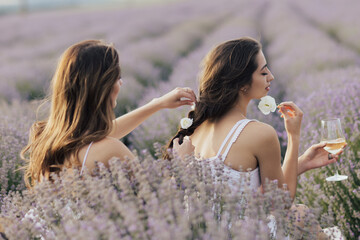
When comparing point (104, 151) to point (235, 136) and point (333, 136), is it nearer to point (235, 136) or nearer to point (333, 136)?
point (235, 136)

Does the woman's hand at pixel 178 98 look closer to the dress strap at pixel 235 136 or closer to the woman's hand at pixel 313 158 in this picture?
the dress strap at pixel 235 136

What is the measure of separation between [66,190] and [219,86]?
3.14ft

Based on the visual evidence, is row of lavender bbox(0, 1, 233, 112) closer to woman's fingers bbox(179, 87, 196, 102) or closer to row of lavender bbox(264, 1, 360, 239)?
woman's fingers bbox(179, 87, 196, 102)

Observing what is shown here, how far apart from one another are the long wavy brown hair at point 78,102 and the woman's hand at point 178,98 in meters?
0.47

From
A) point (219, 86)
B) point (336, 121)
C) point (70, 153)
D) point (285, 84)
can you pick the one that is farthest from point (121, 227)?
point (285, 84)

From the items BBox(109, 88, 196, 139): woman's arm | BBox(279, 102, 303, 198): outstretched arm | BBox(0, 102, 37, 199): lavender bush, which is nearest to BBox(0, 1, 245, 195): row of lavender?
BBox(0, 102, 37, 199): lavender bush

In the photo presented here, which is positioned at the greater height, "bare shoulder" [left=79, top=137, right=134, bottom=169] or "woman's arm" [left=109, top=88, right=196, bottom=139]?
"bare shoulder" [left=79, top=137, right=134, bottom=169]

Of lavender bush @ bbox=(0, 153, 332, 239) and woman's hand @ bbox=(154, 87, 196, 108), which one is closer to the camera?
lavender bush @ bbox=(0, 153, 332, 239)

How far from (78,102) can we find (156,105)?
650 millimetres

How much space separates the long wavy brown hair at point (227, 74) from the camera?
2.23 m

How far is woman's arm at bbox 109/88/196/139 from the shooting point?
244 cm

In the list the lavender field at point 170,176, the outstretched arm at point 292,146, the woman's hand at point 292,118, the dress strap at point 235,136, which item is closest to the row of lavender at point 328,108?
the lavender field at point 170,176

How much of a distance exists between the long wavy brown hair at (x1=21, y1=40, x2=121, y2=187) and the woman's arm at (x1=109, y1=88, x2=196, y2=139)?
44 centimetres

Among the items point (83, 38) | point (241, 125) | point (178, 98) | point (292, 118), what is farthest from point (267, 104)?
point (83, 38)
